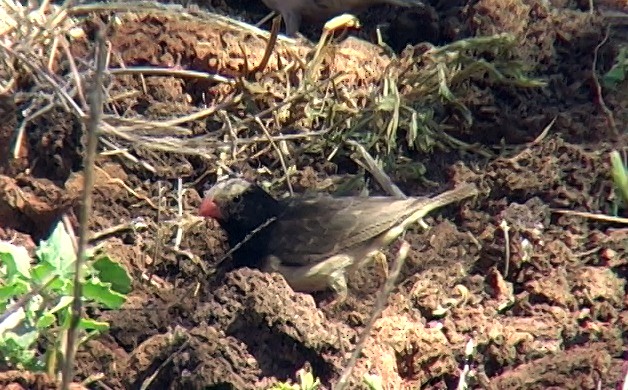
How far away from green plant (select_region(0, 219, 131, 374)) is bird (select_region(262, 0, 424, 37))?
11.6 ft

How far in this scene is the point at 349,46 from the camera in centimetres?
729

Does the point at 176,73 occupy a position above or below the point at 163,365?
above

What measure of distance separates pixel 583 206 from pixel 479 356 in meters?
1.42

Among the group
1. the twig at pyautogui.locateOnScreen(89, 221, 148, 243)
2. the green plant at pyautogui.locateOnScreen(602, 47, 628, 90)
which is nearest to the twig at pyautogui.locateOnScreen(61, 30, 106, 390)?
the twig at pyautogui.locateOnScreen(89, 221, 148, 243)

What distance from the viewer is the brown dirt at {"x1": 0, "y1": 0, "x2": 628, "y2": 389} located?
15.9 feet

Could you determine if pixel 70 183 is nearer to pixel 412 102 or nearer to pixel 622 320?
pixel 412 102

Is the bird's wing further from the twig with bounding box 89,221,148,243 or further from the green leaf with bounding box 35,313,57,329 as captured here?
the green leaf with bounding box 35,313,57,329

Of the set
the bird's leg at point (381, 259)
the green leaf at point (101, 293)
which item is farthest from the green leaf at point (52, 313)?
the bird's leg at point (381, 259)

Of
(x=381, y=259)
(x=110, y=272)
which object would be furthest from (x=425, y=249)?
(x=110, y=272)

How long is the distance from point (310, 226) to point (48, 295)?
241 cm

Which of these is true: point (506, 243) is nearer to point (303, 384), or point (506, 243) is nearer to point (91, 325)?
point (303, 384)

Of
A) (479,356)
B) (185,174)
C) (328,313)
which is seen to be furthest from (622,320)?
(185,174)

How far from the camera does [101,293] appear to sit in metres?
4.19

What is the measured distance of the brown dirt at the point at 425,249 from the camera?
190 inches
